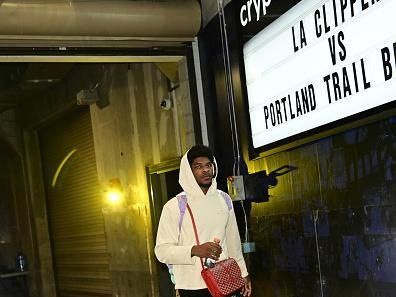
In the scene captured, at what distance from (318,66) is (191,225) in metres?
1.48

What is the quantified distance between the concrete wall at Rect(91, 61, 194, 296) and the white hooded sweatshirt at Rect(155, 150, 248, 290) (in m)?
2.63

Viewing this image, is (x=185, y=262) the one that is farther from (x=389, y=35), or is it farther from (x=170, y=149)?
(x=170, y=149)

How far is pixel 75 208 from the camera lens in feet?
41.1

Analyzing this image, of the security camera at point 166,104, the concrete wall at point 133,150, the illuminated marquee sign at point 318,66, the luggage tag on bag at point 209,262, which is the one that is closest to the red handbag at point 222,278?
the luggage tag on bag at point 209,262

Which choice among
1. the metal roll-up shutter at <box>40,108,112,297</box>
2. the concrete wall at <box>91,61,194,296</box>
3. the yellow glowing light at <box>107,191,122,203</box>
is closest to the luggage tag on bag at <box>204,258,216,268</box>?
the concrete wall at <box>91,61,194,296</box>

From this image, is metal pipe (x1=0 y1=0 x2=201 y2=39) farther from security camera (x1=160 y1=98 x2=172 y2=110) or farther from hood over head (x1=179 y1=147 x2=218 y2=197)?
hood over head (x1=179 y1=147 x2=218 y2=197)

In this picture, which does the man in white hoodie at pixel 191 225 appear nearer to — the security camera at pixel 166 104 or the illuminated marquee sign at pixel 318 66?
the illuminated marquee sign at pixel 318 66

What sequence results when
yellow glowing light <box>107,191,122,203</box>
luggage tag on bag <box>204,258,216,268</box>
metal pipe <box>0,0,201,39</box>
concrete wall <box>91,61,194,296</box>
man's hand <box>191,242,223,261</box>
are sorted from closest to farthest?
man's hand <box>191,242,223,261</box>, luggage tag on bag <box>204,258,216,268</box>, metal pipe <box>0,0,201,39</box>, concrete wall <box>91,61,194,296</box>, yellow glowing light <box>107,191,122,203</box>

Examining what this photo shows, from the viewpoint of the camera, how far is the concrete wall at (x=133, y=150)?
Result: 8094mm

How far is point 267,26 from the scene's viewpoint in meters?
5.22

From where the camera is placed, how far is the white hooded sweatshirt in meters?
4.47

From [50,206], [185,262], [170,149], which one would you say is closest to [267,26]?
[185,262]

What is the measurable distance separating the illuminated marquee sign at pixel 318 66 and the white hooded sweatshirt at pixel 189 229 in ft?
2.95

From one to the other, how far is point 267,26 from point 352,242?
1.98 meters
